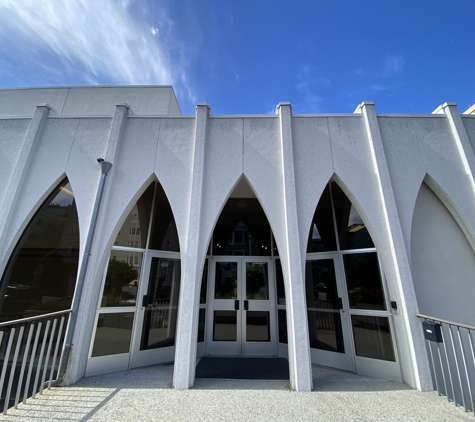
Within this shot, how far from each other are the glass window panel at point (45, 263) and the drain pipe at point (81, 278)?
80 cm

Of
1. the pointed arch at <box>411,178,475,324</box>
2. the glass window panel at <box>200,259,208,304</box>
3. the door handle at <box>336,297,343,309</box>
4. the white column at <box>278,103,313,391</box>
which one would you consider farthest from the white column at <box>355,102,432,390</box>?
the glass window panel at <box>200,259,208,304</box>

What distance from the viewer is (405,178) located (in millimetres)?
4246

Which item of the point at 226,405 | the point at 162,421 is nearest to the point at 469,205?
the point at 226,405

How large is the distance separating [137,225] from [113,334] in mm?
2100

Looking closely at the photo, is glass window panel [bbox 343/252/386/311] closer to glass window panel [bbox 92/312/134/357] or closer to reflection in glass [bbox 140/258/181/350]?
reflection in glass [bbox 140/258/181/350]

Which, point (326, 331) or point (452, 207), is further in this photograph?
point (326, 331)

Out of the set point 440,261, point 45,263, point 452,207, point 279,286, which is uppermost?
point 452,207

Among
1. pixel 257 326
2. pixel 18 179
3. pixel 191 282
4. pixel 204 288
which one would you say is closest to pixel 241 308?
pixel 257 326

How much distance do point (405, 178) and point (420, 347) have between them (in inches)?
115

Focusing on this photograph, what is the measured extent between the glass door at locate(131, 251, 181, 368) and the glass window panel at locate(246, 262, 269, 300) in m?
1.70

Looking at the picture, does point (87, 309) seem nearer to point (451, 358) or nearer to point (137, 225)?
point (137, 225)

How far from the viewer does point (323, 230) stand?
4938mm

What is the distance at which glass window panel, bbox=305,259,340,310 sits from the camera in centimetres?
459

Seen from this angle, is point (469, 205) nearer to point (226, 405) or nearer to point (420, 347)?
point (420, 347)
